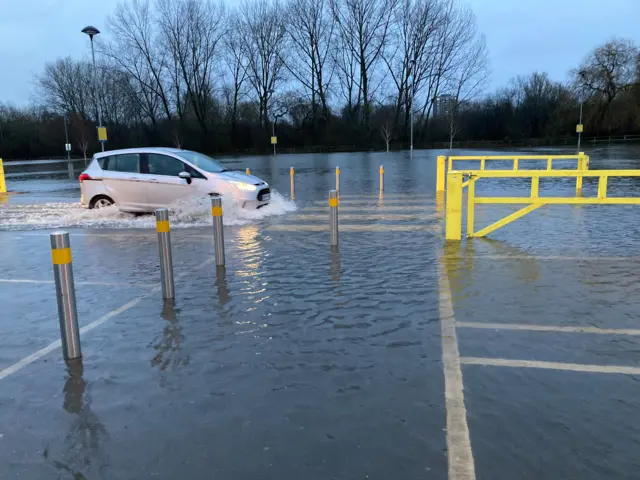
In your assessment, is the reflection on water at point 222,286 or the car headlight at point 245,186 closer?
the reflection on water at point 222,286

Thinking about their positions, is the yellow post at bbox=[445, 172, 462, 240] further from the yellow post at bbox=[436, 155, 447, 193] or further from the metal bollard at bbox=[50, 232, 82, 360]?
the yellow post at bbox=[436, 155, 447, 193]

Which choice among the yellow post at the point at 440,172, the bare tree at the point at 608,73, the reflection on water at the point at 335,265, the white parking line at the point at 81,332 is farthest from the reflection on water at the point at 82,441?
the bare tree at the point at 608,73

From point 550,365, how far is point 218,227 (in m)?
4.32

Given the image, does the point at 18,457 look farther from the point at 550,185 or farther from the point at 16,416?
the point at 550,185

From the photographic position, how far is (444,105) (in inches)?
3152

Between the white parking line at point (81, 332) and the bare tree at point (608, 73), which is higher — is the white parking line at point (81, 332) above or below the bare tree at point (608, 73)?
below

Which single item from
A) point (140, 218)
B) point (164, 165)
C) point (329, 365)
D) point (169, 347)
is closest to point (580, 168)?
point (164, 165)

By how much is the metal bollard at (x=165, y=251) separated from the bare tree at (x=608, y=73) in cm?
7242

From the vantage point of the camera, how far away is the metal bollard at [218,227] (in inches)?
263

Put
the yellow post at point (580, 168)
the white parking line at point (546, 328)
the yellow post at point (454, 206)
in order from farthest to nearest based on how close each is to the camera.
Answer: the yellow post at point (580, 168) < the yellow post at point (454, 206) < the white parking line at point (546, 328)

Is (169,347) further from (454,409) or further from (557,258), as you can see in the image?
(557,258)

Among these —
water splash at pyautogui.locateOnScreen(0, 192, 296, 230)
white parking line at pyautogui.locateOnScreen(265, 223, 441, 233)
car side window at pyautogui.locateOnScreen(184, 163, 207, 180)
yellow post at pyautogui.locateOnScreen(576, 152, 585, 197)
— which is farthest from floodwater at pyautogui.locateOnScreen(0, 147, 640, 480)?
yellow post at pyautogui.locateOnScreen(576, 152, 585, 197)

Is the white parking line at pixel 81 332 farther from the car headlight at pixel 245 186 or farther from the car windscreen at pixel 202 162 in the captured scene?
the car windscreen at pixel 202 162

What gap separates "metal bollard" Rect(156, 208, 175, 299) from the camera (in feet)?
17.6
